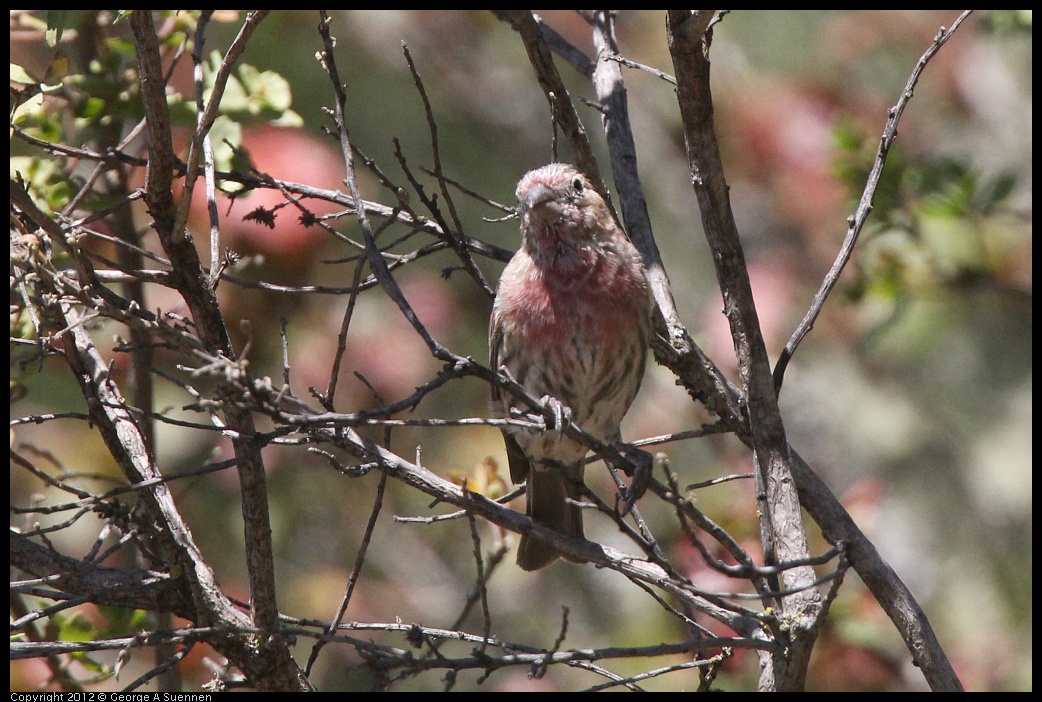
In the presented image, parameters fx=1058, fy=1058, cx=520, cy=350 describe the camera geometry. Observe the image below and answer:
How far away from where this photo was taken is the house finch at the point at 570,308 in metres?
3.96

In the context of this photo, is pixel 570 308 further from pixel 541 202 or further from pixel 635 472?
pixel 635 472

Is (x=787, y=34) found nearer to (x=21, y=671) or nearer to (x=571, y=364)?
(x=571, y=364)

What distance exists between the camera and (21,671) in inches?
157

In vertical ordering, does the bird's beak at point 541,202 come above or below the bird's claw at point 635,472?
above

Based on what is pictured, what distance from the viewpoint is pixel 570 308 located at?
3975 millimetres

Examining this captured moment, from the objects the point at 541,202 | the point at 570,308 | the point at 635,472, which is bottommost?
the point at 635,472

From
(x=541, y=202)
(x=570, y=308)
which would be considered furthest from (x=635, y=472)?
(x=541, y=202)

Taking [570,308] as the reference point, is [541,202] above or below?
above

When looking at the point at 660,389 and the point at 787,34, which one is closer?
the point at 660,389

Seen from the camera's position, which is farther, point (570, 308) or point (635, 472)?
point (570, 308)

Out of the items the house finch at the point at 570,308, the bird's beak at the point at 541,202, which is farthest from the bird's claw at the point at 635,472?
the bird's beak at the point at 541,202

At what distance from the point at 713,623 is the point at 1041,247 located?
8.51 ft

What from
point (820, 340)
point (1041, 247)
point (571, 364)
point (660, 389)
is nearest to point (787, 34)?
point (820, 340)

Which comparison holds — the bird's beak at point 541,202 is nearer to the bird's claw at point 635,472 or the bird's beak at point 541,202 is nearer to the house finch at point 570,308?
the house finch at point 570,308
